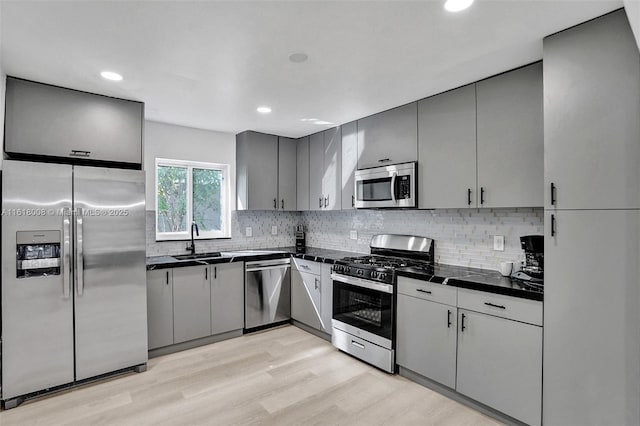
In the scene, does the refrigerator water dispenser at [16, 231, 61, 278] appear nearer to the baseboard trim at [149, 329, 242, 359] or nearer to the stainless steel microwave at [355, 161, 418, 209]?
the baseboard trim at [149, 329, 242, 359]

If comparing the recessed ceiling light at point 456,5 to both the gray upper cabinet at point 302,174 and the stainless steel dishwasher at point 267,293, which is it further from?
the stainless steel dishwasher at point 267,293

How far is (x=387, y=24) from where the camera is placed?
6.22 ft

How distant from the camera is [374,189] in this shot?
353cm

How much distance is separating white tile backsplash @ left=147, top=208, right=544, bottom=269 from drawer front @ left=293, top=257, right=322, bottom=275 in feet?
2.12

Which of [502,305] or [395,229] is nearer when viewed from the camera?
[502,305]

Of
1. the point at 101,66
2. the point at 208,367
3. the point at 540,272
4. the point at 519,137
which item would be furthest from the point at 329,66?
the point at 208,367

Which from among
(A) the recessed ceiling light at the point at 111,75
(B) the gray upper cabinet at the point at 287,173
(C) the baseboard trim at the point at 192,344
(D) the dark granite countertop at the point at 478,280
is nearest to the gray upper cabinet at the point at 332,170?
(B) the gray upper cabinet at the point at 287,173

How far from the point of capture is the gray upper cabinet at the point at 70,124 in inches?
105

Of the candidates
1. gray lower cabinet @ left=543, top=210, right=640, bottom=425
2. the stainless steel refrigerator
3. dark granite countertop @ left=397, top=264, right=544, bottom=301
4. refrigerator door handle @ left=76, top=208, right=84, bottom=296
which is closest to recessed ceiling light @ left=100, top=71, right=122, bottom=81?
the stainless steel refrigerator

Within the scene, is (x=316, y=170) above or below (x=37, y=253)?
above

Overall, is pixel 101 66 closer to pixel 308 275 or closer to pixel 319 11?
pixel 319 11

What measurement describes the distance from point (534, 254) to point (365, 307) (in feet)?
4.85

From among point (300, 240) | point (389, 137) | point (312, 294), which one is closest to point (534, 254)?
point (389, 137)

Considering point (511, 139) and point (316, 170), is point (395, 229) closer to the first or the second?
point (316, 170)
